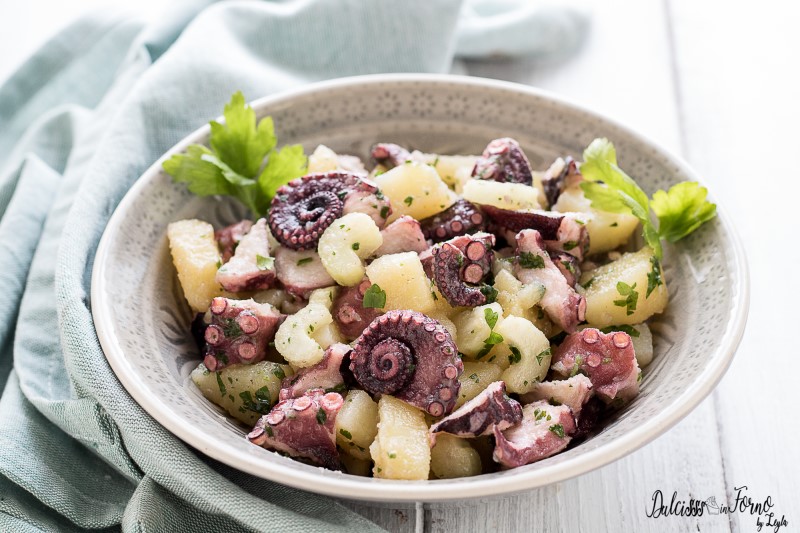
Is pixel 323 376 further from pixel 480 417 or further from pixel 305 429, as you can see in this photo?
pixel 480 417

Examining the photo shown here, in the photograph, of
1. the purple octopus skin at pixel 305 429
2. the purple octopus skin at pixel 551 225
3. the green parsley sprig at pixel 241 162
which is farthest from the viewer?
the green parsley sprig at pixel 241 162

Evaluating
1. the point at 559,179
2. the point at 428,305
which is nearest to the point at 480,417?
the point at 428,305

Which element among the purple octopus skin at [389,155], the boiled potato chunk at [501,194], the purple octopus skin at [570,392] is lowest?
the purple octopus skin at [570,392]

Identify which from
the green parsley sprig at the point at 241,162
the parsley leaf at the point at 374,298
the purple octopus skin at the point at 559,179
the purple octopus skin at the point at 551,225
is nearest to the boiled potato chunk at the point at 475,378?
the parsley leaf at the point at 374,298

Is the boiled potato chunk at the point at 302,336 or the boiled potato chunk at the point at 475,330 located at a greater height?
the boiled potato chunk at the point at 475,330

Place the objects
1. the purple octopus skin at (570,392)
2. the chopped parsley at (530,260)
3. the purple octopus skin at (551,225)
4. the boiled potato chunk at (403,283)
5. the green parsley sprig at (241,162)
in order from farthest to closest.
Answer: the green parsley sprig at (241,162)
the purple octopus skin at (551,225)
the chopped parsley at (530,260)
the boiled potato chunk at (403,283)
the purple octopus skin at (570,392)

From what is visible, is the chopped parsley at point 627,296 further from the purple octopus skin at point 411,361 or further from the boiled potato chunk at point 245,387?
the boiled potato chunk at point 245,387

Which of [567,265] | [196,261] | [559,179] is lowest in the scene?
[196,261]

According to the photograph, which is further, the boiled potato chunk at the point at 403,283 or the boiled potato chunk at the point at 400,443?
the boiled potato chunk at the point at 403,283
